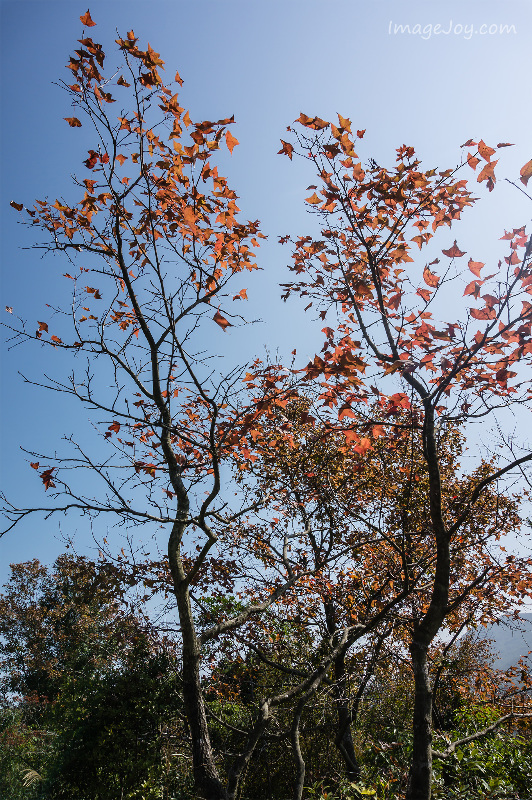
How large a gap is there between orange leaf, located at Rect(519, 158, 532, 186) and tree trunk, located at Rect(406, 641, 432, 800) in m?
3.15

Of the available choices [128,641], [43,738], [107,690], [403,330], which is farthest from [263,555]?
[43,738]

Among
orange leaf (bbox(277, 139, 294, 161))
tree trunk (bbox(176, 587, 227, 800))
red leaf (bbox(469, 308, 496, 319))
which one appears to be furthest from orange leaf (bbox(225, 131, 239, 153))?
tree trunk (bbox(176, 587, 227, 800))

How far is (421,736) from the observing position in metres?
2.87

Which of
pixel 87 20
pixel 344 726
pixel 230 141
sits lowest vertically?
pixel 344 726

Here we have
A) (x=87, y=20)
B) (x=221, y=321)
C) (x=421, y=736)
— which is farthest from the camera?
(x=221, y=321)

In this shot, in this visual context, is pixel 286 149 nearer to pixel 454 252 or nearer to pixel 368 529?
pixel 454 252

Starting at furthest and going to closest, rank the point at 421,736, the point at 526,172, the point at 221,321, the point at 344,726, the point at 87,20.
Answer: the point at 344,726
the point at 221,321
the point at 87,20
the point at 421,736
the point at 526,172

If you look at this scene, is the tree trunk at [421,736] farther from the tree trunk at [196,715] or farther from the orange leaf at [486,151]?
the orange leaf at [486,151]

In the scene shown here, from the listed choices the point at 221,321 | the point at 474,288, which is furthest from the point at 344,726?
the point at 474,288

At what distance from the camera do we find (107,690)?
6.64 meters

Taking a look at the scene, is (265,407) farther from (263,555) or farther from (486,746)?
(486,746)

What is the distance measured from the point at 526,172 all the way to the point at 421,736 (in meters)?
3.72

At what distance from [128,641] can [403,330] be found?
21.7 feet

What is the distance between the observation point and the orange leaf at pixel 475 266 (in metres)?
3.04
